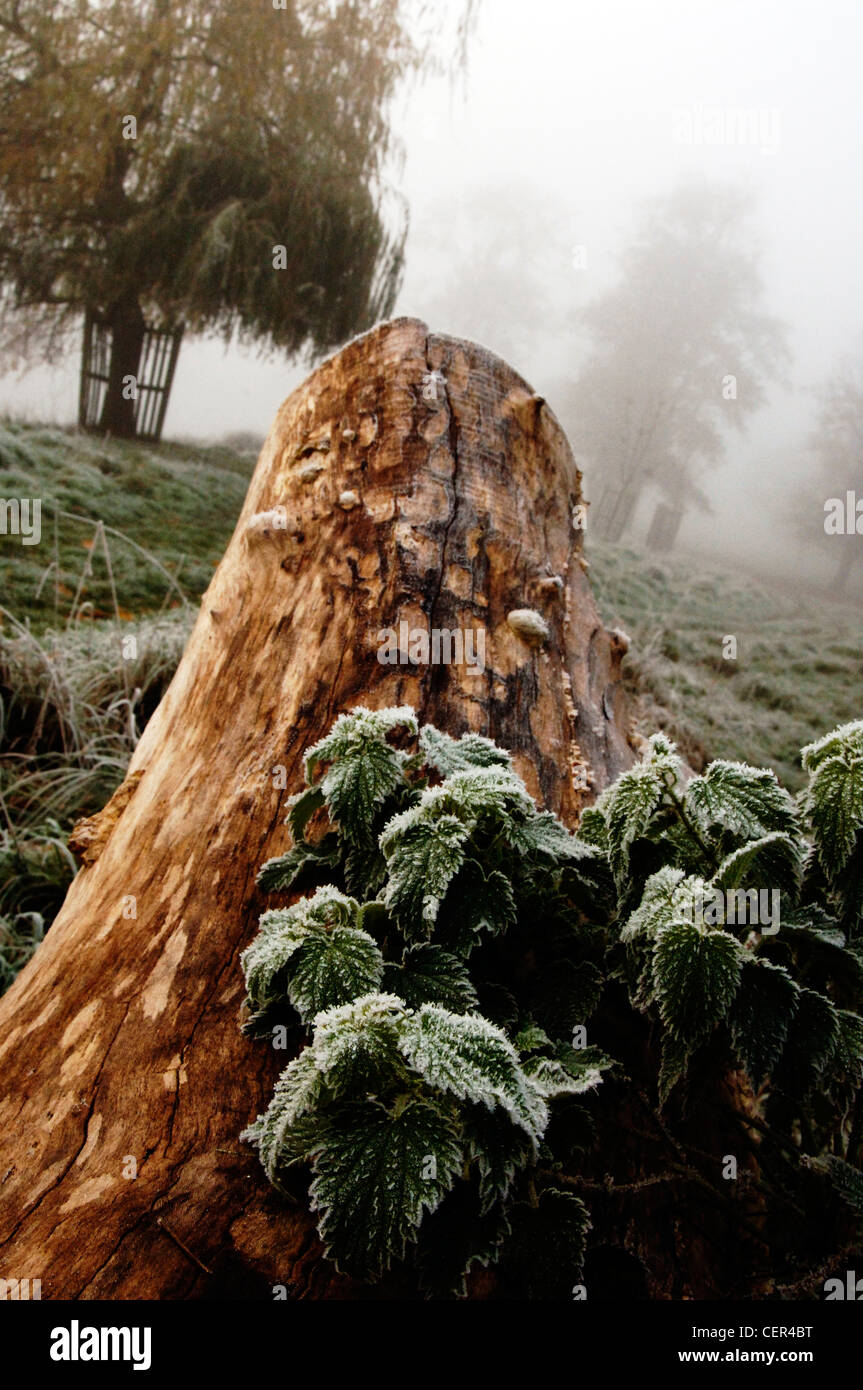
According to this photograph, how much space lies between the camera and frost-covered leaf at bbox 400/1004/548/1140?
0.60 m

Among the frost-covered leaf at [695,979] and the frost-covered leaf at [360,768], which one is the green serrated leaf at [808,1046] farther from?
the frost-covered leaf at [360,768]

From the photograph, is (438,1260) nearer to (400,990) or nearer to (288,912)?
(400,990)

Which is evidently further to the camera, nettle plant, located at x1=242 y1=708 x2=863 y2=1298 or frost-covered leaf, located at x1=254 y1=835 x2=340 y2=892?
frost-covered leaf, located at x1=254 y1=835 x2=340 y2=892

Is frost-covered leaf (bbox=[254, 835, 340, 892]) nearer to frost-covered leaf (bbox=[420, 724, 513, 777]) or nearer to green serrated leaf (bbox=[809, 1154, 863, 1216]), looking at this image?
frost-covered leaf (bbox=[420, 724, 513, 777])

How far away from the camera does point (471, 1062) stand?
0.63 meters

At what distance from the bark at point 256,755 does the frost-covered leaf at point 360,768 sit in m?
0.22

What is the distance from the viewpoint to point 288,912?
83cm

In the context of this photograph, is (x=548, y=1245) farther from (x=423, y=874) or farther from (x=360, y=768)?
(x=360, y=768)

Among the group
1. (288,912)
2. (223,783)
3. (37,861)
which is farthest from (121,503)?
(288,912)

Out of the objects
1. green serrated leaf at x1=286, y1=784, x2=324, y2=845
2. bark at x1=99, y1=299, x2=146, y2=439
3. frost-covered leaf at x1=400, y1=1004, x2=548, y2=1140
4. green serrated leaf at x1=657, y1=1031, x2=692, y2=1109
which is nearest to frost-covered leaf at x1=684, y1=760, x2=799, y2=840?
green serrated leaf at x1=657, y1=1031, x2=692, y2=1109

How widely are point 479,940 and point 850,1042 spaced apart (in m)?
0.37

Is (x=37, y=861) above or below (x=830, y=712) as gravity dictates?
below

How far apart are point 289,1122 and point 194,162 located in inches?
222

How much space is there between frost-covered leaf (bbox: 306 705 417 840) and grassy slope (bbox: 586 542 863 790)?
269 centimetres
